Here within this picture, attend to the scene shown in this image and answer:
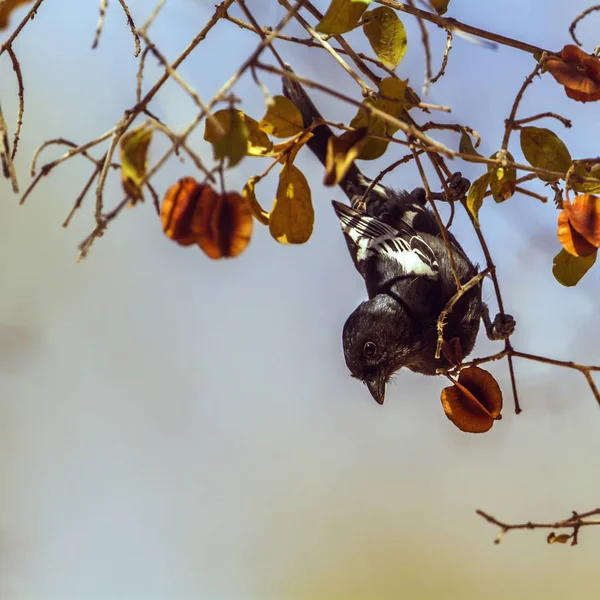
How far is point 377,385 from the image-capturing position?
2572 mm

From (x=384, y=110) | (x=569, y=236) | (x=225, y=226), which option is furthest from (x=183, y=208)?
(x=569, y=236)

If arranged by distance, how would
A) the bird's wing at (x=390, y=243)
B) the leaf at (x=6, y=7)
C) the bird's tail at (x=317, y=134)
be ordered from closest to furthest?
the leaf at (x=6, y=7) → the bird's tail at (x=317, y=134) → the bird's wing at (x=390, y=243)

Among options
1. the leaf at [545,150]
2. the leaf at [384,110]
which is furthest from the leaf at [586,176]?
the leaf at [384,110]

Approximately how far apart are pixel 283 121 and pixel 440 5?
0.36 metres

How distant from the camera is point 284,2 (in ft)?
4.21

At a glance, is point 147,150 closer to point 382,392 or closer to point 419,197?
point 382,392

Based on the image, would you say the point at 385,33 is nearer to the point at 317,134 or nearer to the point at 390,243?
the point at 317,134

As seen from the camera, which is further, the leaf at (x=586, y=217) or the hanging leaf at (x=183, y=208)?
the leaf at (x=586, y=217)

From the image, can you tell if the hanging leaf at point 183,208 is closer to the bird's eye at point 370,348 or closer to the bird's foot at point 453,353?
the bird's foot at point 453,353

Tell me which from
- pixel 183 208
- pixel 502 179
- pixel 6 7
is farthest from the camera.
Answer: pixel 502 179

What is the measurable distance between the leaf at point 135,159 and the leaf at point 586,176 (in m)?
0.67

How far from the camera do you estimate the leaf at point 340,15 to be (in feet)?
3.67

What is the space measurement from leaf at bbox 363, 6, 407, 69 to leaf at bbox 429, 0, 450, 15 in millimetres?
70

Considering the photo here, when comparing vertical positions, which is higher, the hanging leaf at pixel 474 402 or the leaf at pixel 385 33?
the leaf at pixel 385 33
